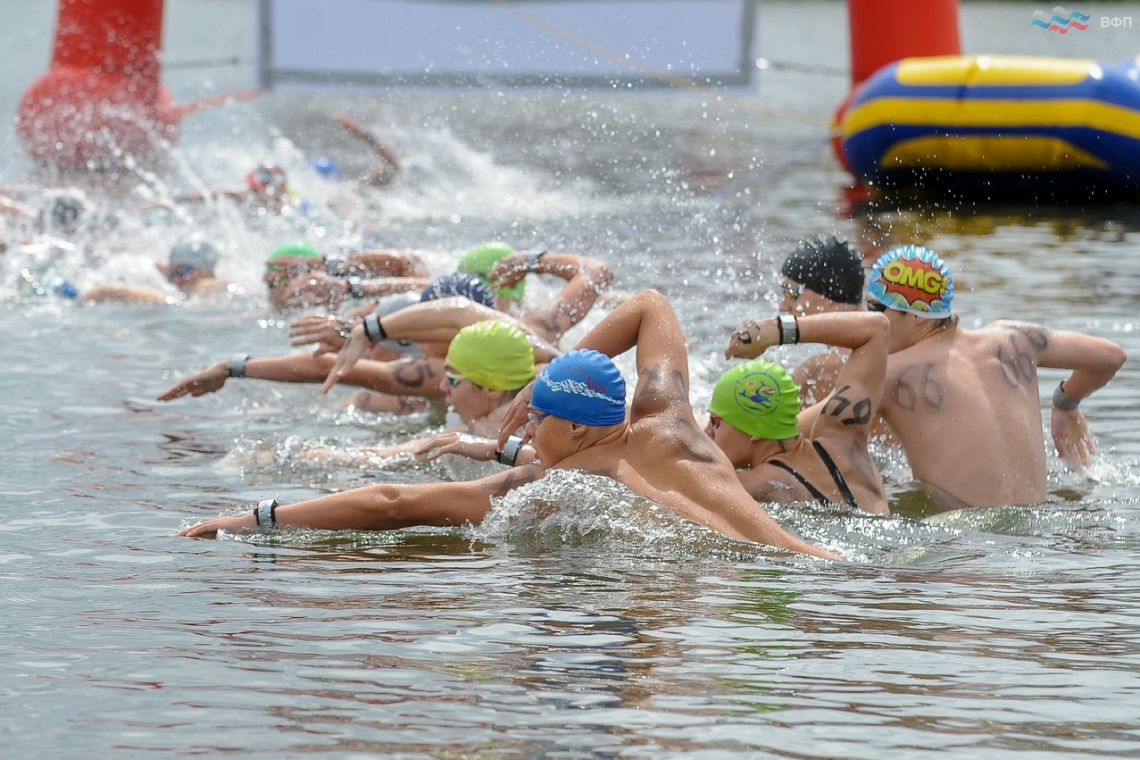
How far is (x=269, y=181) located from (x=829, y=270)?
408 inches

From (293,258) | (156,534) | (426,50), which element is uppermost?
(426,50)

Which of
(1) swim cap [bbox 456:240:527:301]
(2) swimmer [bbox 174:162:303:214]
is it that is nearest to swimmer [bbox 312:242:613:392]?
(1) swim cap [bbox 456:240:527:301]

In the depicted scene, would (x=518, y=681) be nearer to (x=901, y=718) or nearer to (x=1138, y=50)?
(x=901, y=718)

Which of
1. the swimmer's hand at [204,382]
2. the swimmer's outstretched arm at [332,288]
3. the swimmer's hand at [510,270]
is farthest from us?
the swimmer's outstretched arm at [332,288]

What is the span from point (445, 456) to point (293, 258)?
138 inches

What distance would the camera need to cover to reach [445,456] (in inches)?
311

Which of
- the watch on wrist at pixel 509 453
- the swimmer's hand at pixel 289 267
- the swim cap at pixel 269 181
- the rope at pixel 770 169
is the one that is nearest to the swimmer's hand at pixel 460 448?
the watch on wrist at pixel 509 453

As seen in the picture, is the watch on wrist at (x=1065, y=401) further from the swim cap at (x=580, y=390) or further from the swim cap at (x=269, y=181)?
the swim cap at (x=269, y=181)

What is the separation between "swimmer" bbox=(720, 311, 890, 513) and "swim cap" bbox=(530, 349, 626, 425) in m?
0.95

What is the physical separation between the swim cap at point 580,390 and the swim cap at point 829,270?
2.15 metres

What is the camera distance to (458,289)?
898 cm

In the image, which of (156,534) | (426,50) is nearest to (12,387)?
(156,534)

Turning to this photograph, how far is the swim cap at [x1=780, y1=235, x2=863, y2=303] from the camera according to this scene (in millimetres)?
7820

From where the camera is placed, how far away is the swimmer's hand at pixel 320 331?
823cm
